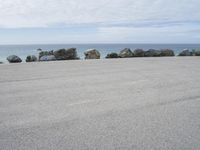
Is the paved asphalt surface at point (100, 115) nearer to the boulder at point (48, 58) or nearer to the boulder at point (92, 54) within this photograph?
the boulder at point (48, 58)

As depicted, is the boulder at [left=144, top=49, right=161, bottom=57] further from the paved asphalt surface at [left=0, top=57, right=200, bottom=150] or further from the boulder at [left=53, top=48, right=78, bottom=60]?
the paved asphalt surface at [left=0, top=57, right=200, bottom=150]

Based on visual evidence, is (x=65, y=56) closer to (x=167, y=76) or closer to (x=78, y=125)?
(x=167, y=76)

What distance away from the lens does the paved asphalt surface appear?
331 cm

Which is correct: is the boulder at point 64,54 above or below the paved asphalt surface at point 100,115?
above

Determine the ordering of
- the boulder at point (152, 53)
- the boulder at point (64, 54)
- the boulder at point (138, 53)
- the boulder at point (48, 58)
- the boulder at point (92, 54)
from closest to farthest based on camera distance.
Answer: the boulder at point (48, 58) < the boulder at point (64, 54) < the boulder at point (92, 54) < the boulder at point (138, 53) < the boulder at point (152, 53)

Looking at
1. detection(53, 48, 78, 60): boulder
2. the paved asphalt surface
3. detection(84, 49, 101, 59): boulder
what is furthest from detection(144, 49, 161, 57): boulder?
the paved asphalt surface

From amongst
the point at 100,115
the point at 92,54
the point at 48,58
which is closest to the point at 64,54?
the point at 48,58

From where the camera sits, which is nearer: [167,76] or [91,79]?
[91,79]

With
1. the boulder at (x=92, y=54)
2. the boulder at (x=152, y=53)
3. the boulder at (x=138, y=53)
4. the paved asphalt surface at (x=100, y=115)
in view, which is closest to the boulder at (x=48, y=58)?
the boulder at (x=92, y=54)

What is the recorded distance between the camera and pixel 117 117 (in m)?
4.23

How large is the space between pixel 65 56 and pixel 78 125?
13167mm

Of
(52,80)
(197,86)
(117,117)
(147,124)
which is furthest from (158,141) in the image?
(52,80)

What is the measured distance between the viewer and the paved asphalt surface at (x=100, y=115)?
3307 millimetres

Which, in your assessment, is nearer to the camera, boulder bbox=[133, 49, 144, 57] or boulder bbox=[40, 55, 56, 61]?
boulder bbox=[40, 55, 56, 61]
